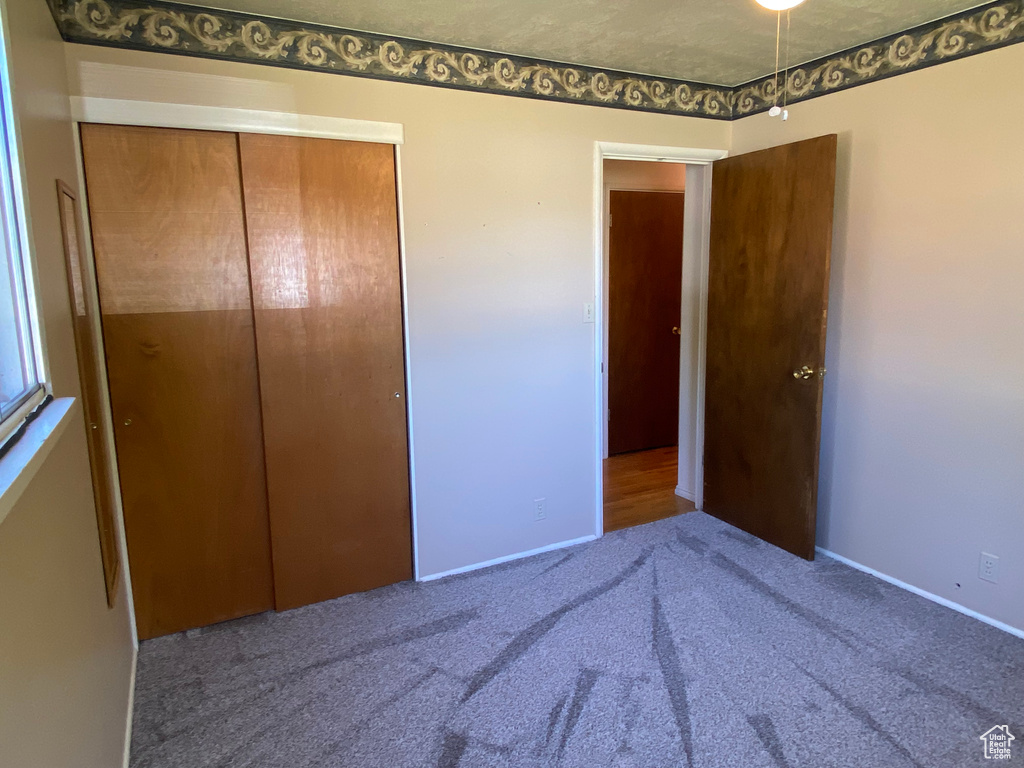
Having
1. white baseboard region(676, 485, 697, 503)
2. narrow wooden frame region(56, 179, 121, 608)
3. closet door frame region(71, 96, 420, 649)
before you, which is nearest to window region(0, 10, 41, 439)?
narrow wooden frame region(56, 179, 121, 608)

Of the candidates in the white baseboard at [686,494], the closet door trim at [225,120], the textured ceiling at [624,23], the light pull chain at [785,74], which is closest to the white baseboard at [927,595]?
the white baseboard at [686,494]

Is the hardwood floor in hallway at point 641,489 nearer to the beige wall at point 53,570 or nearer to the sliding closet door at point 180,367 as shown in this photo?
the sliding closet door at point 180,367

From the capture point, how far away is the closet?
2.33 metres

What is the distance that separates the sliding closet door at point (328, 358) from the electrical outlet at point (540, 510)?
0.70 m

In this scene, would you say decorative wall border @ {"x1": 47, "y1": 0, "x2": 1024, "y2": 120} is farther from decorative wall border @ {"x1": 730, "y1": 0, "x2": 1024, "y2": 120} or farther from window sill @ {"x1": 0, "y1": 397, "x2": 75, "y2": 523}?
window sill @ {"x1": 0, "y1": 397, "x2": 75, "y2": 523}

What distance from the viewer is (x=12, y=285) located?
4.17ft

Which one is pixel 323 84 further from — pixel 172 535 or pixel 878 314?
pixel 878 314

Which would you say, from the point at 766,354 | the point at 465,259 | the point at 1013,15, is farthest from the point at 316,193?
the point at 1013,15

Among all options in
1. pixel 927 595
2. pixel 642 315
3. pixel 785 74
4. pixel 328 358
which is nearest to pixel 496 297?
pixel 328 358

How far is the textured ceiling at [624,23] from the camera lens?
7.45 feet

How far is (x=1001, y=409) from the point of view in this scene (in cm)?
240

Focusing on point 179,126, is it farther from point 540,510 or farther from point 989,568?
point 989,568

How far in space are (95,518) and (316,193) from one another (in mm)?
1454

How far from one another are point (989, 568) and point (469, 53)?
3100 millimetres
